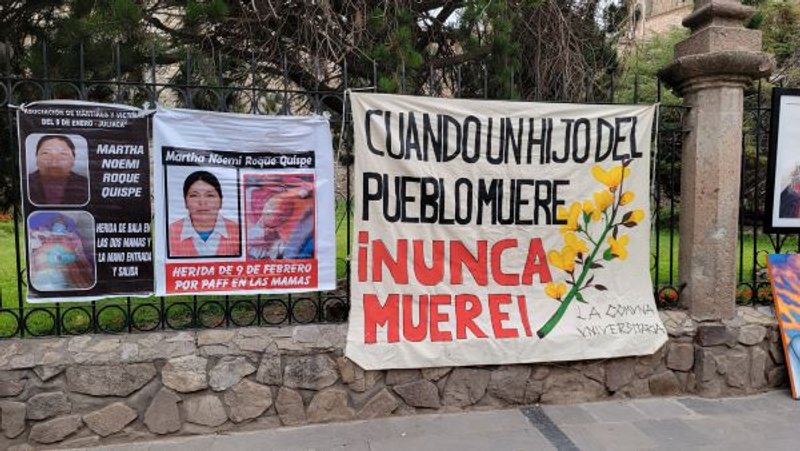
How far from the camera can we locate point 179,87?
3701 mm

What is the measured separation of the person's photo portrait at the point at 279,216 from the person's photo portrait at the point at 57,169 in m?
0.98

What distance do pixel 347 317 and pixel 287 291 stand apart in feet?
1.81

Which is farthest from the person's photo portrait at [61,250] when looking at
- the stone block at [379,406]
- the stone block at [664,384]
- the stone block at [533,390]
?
the stone block at [664,384]

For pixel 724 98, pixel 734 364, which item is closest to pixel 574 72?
pixel 724 98

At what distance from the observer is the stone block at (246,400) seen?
3.73m

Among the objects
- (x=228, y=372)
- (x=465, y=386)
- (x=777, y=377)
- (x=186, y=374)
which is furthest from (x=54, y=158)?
(x=777, y=377)

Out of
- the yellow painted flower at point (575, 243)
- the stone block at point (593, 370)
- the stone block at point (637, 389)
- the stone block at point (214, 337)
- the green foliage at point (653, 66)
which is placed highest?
the green foliage at point (653, 66)

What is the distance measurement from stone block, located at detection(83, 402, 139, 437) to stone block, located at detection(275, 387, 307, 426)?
89 centimetres

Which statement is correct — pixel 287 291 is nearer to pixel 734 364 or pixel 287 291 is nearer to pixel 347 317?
pixel 347 317

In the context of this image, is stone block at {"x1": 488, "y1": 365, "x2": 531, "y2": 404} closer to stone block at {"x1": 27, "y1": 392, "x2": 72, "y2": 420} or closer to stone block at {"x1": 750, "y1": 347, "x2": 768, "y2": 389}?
stone block at {"x1": 750, "y1": 347, "x2": 768, "y2": 389}

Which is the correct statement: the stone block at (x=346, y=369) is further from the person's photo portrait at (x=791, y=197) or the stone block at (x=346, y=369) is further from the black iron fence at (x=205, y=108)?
the person's photo portrait at (x=791, y=197)

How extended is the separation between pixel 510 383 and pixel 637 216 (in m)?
1.55

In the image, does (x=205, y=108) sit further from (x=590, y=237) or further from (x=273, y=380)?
(x=590, y=237)

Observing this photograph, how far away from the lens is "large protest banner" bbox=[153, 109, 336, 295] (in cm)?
366
